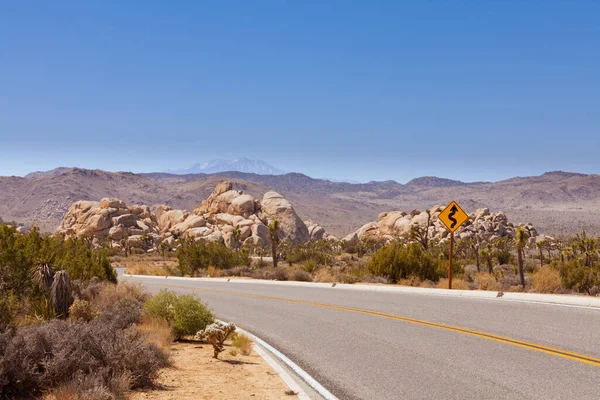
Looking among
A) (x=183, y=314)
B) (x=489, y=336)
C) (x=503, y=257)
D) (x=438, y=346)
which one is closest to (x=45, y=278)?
(x=183, y=314)

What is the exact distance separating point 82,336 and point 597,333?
899 centimetres

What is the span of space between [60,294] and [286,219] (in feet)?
304

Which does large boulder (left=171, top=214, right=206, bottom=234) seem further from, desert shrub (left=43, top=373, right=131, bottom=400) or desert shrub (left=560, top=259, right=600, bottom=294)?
desert shrub (left=43, top=373, right=131, bottom=400)

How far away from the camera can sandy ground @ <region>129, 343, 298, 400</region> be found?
7.69 meters

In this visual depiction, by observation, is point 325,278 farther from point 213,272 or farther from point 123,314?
point 123,314

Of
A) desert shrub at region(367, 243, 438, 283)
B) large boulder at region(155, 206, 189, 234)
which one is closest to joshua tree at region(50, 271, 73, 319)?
desert shrub at region(367, 243, 438, 283)

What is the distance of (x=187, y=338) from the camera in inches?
513

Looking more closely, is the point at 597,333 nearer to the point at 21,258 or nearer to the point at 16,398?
the point at 16,398

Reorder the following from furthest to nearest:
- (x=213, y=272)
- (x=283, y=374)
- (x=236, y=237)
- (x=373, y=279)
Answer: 1. (x=236, y=237)
2. (x=213, y=272)
3. (x=373, y=279)
4. (x=283, y=374)

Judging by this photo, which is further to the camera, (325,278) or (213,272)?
(213,272)

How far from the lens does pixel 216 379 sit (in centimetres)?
873

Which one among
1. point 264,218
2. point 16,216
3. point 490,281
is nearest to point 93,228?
point 264,218

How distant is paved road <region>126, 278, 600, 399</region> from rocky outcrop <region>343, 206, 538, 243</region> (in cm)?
7225

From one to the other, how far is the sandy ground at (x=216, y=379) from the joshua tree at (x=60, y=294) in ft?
11.2
